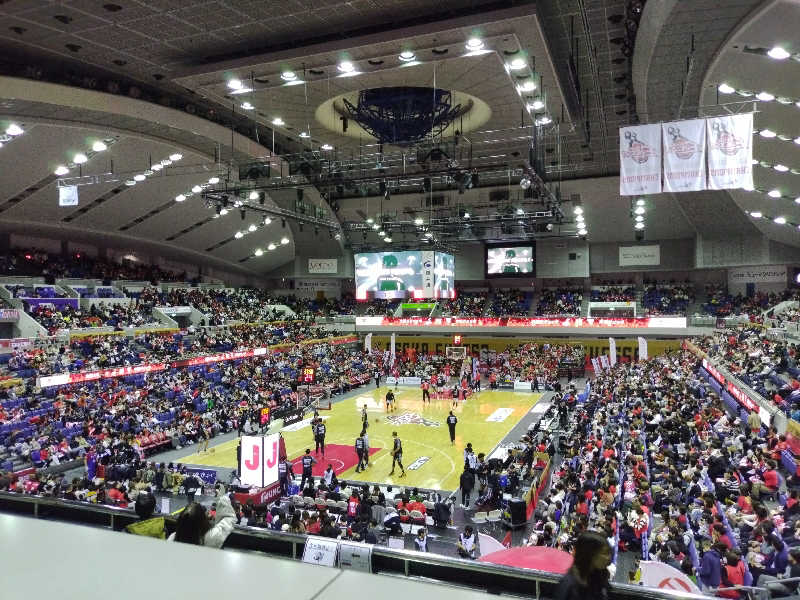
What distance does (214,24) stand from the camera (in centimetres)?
1197

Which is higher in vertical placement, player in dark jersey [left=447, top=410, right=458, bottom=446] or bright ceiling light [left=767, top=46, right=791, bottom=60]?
bright ceiling light [left=767, top=46, right=791, bottom=60]

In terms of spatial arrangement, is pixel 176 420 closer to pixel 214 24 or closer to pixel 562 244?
pixel 214 24

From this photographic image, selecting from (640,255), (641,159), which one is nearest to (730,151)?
(641,159)

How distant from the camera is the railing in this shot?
255 centimetres

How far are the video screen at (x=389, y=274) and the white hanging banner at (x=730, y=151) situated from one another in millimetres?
13612

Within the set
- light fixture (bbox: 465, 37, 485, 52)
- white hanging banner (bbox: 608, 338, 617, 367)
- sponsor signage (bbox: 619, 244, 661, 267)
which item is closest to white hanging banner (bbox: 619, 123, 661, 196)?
light fixture (bbox: 465, 37, 485, 52)

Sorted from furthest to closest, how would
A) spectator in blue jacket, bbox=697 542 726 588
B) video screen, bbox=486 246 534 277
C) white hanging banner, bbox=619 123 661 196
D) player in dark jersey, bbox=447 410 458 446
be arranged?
video screen, bbox=486 246 534 277, player in dark jersey, bbox=447 410 458 446, white hanging banner, bbox=619 123 661 196, spectator in blue jacket, bbox=697 542 726 588

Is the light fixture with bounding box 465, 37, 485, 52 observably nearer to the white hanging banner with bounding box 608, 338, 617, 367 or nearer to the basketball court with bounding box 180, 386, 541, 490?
the basketball court with bounding box 180, 386, 541, 490

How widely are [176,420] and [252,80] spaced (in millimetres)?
12179

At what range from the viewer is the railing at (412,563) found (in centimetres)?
255

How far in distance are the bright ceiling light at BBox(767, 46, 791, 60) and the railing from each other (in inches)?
480

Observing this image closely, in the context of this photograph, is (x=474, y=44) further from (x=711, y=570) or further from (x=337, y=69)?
(x=711, y=570)

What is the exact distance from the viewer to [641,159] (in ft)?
36.1

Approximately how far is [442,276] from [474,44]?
1307 cm
